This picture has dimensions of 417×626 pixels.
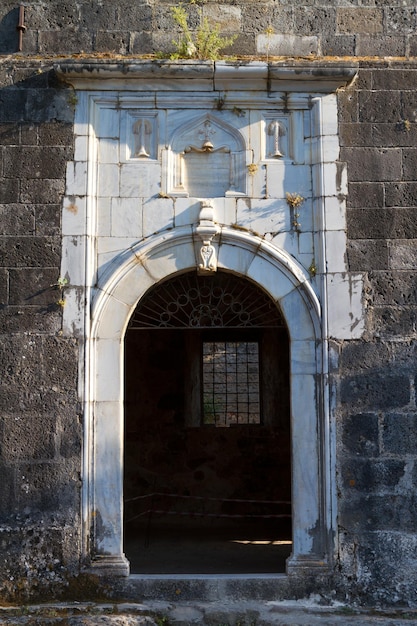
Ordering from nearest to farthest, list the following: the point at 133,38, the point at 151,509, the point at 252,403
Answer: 1. the point at 133,38
2. the point at 151,509
3. the point at 252,403

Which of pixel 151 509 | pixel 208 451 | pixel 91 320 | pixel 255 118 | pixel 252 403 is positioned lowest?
pixel 151 509

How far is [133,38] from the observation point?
629 cm

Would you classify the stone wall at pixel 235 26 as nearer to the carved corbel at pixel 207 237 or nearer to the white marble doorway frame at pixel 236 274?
the white marble doorway frame at pixel 236 274

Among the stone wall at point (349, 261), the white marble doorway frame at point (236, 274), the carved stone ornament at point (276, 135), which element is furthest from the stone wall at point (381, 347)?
the carved stone ornament at point (276, 135)

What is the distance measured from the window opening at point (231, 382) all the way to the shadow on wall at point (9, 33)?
15.8 feet

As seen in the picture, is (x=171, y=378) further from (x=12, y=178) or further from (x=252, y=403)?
(x=12, y=178)

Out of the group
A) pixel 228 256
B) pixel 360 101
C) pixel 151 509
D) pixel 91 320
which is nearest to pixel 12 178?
pixel 91 320

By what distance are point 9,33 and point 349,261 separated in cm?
350

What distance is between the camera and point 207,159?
20.6 ft

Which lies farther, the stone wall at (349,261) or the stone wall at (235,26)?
the stone wall at (235,26)

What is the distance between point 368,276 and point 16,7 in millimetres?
3788

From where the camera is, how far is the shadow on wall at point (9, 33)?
20.7ft

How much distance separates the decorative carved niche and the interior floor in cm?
332

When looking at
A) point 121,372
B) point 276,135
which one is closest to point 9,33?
point 276,135
